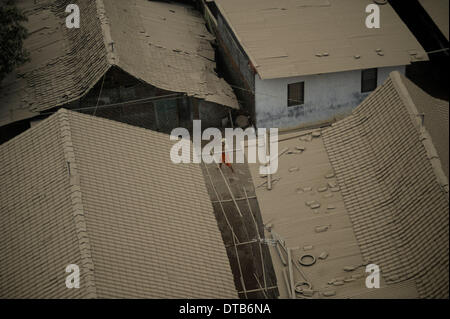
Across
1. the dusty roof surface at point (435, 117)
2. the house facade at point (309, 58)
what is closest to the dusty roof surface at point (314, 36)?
the house facade at point (309, 58)

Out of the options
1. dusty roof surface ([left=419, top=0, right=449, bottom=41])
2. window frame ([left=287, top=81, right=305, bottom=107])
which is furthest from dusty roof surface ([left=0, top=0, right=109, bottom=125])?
dusty roof surface ([left=419, top=0, right=449, bottom=41])

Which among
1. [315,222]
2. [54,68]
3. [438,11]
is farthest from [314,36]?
[54,68]

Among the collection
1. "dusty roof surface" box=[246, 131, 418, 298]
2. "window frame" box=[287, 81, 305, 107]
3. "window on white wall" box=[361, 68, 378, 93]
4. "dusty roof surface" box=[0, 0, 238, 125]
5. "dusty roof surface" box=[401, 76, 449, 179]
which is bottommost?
"dusty roof surface" box=[246, 131, 418, 298]

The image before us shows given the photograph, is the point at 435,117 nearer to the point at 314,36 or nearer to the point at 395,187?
the point at 395,187

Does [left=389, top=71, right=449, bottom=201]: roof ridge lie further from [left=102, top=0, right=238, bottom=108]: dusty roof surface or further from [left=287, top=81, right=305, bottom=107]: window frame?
[left=102, top=0, right=238, bottom=108]: dusty roof surface

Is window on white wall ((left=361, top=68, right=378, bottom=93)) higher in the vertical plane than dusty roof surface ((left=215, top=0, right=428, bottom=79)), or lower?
lower
